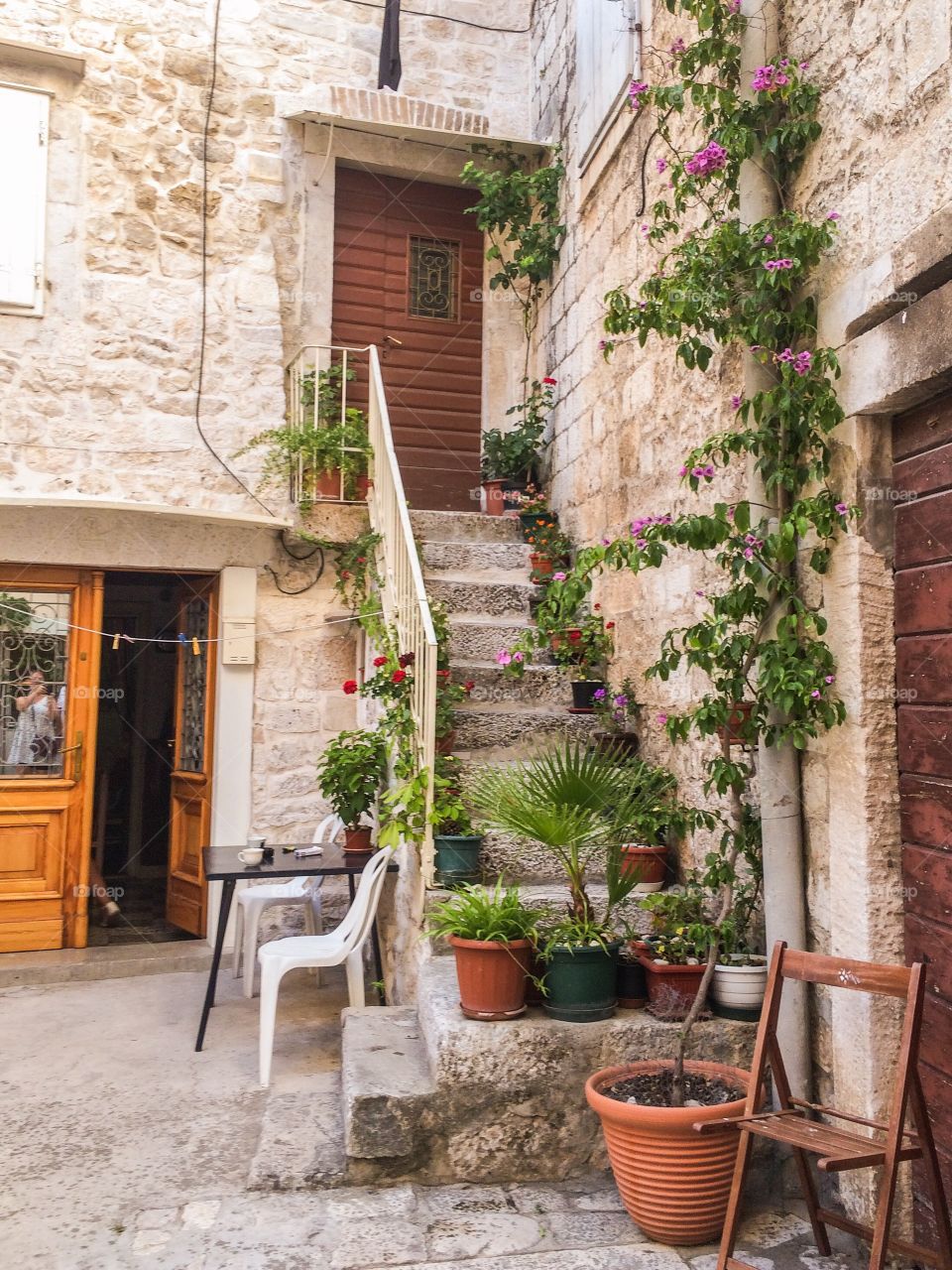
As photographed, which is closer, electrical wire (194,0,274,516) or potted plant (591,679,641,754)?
potted plant (591,679,641,754)

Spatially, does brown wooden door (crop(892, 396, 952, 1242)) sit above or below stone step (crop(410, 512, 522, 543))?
below

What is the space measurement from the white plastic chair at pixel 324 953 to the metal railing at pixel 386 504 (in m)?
0.50

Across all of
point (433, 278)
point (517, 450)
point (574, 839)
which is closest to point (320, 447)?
point (517, 450)

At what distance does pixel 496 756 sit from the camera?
4508 millimetres

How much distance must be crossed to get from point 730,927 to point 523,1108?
2.74ft

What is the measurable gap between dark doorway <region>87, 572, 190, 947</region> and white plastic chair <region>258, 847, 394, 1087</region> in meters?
3.91

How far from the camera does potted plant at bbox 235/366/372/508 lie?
18.9 ft

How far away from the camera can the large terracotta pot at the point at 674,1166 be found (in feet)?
8.29

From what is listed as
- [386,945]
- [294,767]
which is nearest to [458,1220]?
[386,945]

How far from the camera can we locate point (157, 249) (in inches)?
233

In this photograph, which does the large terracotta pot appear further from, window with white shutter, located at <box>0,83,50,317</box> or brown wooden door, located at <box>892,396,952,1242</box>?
window with white shutter, located at <box>0,83,50,317</box>

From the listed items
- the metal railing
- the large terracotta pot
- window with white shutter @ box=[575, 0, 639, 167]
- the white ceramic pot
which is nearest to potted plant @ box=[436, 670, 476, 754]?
the metal railing

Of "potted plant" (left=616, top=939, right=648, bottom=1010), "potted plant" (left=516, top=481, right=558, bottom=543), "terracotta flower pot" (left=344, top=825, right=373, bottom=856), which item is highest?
"potted plant" (left=516, top=481, right=558, bottom=543)

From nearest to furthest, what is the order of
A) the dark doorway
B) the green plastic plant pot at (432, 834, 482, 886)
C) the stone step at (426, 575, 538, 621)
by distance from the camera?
the green plastic plant pot at (432, 834, 482, 886), the stone step at (426, 575, 538, 621), the dark doorway
